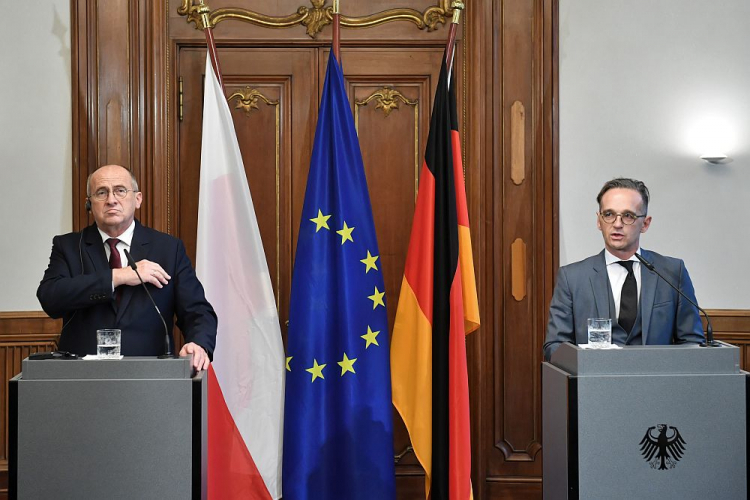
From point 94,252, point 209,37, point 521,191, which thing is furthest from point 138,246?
point 521,191

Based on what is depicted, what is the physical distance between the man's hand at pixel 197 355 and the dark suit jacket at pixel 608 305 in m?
1.34

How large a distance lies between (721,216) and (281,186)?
7.96 feet

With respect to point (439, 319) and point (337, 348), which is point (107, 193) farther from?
point (439, 319)

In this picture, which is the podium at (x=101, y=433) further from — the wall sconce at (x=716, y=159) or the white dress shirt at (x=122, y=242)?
the wall sconce at (x=716, y=159)

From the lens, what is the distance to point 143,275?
326cm

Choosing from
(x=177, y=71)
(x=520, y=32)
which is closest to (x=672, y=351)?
(x=520, y=32)

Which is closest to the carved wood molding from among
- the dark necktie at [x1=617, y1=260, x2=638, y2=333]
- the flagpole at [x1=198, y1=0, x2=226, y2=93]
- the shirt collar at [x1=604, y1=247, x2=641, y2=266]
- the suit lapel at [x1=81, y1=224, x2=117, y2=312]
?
the flagpole at [x1=198, y1=0, x2=226, y2=93]

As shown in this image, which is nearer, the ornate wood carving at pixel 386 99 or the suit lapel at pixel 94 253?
the suit lapel at pixel 94 253

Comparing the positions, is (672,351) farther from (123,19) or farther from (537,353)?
(123,19)

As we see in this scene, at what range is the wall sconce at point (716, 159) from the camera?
185 inches

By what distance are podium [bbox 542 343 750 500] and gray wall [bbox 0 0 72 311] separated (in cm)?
303

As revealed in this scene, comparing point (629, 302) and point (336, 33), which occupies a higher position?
point (336, 33)

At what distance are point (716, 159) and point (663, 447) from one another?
2353 mm

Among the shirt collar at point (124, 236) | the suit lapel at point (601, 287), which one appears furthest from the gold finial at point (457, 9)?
the shirt collar at point (124, 236)
